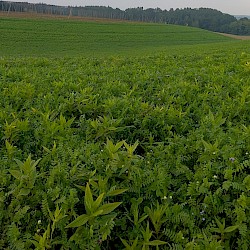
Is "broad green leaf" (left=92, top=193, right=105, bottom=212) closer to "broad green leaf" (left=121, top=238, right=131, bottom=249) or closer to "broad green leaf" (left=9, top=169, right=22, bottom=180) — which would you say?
"broad green leaf" (left=121, top=238, right=131, bottom=249)

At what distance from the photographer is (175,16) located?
5251 inches

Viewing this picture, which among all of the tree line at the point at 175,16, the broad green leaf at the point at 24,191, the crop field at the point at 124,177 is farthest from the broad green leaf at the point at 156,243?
the tree line at the point at 175,16

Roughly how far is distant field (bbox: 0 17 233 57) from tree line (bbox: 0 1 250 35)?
36.6 metres

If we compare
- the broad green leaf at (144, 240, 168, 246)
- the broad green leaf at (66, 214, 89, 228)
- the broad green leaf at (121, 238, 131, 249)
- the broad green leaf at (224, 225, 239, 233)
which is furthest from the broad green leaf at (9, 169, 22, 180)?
the broad green leaf at (224, 225, 239, 233)

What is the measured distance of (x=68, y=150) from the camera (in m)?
2.31

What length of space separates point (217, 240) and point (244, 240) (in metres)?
0.14

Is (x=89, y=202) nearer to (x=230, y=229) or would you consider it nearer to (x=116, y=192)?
(x=116, y=192)

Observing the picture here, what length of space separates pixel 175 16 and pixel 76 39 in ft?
312

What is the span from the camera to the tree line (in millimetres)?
100312

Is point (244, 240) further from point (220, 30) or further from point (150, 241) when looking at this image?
point (220, 30)

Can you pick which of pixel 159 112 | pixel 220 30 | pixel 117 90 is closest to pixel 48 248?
pixel 159 112

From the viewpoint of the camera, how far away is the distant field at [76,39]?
1470 inches

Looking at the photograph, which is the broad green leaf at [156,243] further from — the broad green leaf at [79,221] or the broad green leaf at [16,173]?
the broad green leaf at [16,173]

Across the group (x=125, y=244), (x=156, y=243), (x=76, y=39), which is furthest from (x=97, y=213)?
(x=76, y=39)
